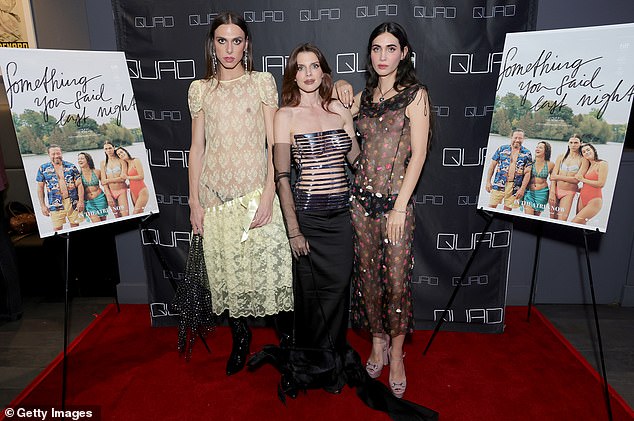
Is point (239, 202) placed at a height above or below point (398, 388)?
above

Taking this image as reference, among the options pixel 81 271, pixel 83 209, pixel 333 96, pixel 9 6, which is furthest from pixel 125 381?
pixel 9 6

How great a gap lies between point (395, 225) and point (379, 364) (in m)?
0.90

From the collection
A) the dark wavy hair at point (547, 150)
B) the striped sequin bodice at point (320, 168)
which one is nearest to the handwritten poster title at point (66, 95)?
the striped sequin bodice at point (320, 168)

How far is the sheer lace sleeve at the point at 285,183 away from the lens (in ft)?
7.50

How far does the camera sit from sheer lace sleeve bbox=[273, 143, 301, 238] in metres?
2.29

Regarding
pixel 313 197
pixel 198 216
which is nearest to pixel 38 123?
pixel 198 216

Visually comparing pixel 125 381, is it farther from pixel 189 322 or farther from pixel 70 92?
pixel 70 92

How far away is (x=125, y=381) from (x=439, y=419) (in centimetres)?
178

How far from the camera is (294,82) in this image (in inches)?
91.2

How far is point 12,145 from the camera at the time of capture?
4.04 metres

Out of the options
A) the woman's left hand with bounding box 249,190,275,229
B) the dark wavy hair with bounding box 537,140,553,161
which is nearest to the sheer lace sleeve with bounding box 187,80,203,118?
the woman's left hand with bounding box 249,190,275,229

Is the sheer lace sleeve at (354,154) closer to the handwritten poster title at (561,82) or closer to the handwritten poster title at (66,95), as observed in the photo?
the handwritten poster title at (561,82)

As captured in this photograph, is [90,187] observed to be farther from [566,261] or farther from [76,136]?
[566,261]

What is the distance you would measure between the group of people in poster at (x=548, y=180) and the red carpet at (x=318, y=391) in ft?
3.24
